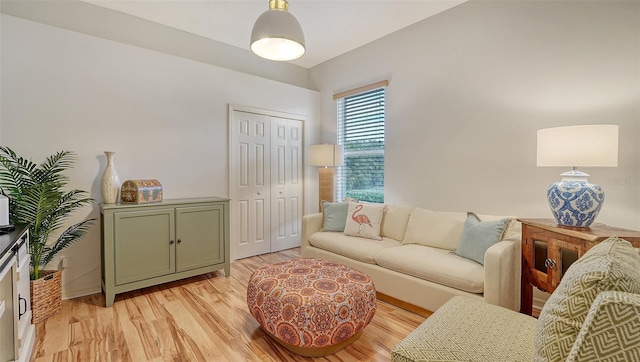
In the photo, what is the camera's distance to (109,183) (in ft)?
8.70

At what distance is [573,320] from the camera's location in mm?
776

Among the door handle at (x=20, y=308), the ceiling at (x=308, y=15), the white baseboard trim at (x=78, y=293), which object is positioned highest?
the ceiling at (x=308, y=15)

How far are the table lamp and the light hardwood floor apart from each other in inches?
51.2

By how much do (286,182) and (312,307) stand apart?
268cm

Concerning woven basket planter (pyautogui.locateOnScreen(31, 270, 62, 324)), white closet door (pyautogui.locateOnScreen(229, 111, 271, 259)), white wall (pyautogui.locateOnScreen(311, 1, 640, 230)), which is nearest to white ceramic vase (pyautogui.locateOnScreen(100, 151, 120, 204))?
woven basket planter (pyautogui.locateOnScreen(31, 270, 62, 324))

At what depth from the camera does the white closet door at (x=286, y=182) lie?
4098 mm

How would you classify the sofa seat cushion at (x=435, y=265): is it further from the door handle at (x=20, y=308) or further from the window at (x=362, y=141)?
the door handle at (x=20, y=308)

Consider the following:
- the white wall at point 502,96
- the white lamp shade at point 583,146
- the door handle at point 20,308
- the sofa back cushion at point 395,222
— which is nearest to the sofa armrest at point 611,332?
the white lamp shade at point 583,146

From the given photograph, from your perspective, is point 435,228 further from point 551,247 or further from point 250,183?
point 250,183

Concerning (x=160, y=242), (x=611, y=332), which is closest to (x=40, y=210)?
(x=160, y=242)

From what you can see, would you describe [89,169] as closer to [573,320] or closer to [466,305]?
[466,305]

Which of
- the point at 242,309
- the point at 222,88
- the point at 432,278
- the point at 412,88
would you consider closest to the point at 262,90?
the point at 222,88

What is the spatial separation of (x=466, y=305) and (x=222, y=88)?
3391mm

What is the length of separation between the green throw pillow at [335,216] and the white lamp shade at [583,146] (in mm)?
1954
